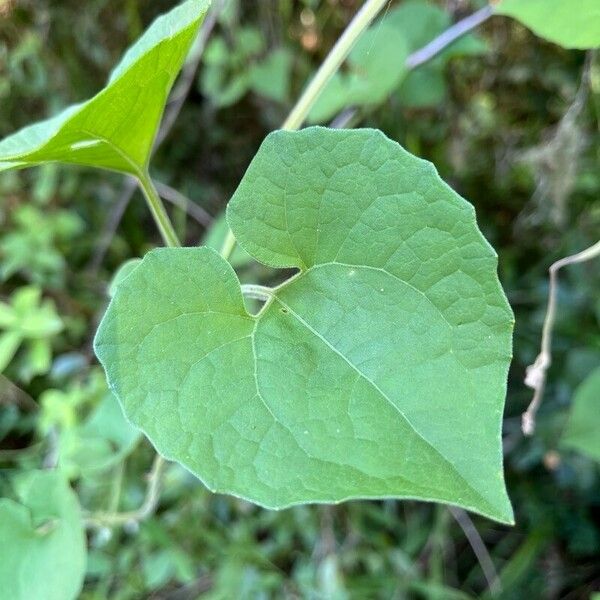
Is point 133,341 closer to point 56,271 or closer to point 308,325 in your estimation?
point 308,325

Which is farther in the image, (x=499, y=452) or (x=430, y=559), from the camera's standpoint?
(x=430, y=559)

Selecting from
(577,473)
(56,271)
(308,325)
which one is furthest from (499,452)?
(56,271)

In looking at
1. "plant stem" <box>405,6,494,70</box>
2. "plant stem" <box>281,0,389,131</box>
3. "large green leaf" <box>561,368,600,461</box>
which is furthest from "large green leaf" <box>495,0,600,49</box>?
"large green leaf" <box>561,368,600,461</box>

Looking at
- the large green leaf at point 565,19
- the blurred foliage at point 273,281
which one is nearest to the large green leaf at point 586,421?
the blurred foliage at point 273,281

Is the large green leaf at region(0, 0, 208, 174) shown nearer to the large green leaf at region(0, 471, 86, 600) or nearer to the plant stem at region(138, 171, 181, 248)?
the plant stem at region(138, 171, 181, 248)

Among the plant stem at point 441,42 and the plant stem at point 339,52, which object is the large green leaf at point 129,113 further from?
the plant stem at point 441,42
